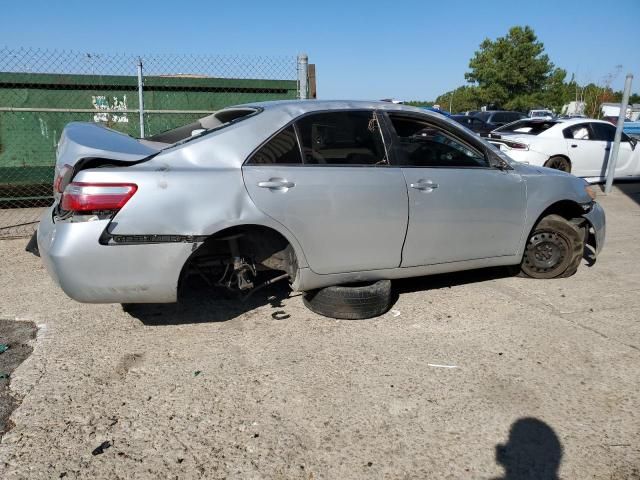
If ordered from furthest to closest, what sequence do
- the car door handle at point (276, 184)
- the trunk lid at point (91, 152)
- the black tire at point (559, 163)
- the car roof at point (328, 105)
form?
the black tire at point (559, 163)
the car roof at point (328, 105)
the car door handle at point (276, 184)
the trunk lid at point (91, 152)

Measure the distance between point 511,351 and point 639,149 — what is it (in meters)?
10.5

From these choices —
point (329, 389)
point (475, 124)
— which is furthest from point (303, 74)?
point (475, 124)

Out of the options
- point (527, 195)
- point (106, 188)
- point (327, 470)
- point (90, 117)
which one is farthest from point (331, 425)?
point (90, 117)

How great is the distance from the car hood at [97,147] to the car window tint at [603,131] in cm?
1038

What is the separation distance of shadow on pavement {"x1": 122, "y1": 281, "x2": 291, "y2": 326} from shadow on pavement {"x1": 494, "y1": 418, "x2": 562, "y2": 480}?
198 cm

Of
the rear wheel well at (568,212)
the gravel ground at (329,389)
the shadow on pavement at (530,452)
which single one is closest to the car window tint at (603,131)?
the rear wheel well at (568,212)

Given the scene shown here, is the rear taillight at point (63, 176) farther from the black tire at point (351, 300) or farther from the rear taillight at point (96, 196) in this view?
the black tire at point (351, 300)

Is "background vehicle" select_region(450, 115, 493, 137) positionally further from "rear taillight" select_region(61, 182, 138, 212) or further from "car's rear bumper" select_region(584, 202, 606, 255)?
"rear taillight" select_region(61, 182, 138, 212)

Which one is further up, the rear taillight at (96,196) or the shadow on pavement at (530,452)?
the rear taillight at (96,196)

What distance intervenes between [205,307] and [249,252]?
2.68 ft

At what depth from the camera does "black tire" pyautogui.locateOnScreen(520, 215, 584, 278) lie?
15.5 ft

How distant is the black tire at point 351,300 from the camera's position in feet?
12.7

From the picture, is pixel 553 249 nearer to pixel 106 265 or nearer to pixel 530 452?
pixel 530 452

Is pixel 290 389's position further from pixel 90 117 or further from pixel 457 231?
pixel 90 117
